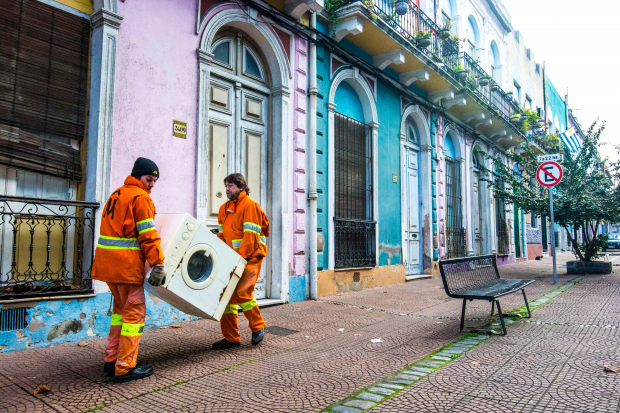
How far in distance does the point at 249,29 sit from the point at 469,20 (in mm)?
11647

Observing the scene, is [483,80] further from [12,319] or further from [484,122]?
[12,319]

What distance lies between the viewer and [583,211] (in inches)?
470

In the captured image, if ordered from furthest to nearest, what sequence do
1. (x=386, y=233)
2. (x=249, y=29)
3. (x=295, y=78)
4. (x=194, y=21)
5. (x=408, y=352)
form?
1. (x=386, y=233)
2. (x=295, y=78)
3. (x=249, y=29)
4. (x=194, y=21)
5. (x=408, y=352)

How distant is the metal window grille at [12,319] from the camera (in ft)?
14.5

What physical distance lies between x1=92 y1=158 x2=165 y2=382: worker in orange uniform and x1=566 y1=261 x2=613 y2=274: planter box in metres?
12.5

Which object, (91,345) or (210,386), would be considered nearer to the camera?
(210,386)

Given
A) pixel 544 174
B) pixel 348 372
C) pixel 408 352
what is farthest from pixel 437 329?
pixel 544 174

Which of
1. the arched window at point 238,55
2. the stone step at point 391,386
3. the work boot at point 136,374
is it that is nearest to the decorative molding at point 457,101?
the arched window at point 238,55

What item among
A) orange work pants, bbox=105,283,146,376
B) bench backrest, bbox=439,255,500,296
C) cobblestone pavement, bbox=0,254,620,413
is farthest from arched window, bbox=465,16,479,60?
orange work pants, bbox=105,283,146,376

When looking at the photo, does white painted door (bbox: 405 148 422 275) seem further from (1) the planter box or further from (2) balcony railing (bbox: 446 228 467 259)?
(1) the planter box

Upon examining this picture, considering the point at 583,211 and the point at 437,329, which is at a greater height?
the point at 583,211

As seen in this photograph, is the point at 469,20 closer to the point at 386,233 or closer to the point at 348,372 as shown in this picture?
the point at 386,233

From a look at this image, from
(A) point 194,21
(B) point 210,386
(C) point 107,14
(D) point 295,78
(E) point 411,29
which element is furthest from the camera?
(E) point 411,29

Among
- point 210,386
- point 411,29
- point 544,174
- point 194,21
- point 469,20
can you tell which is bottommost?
point 210,386
